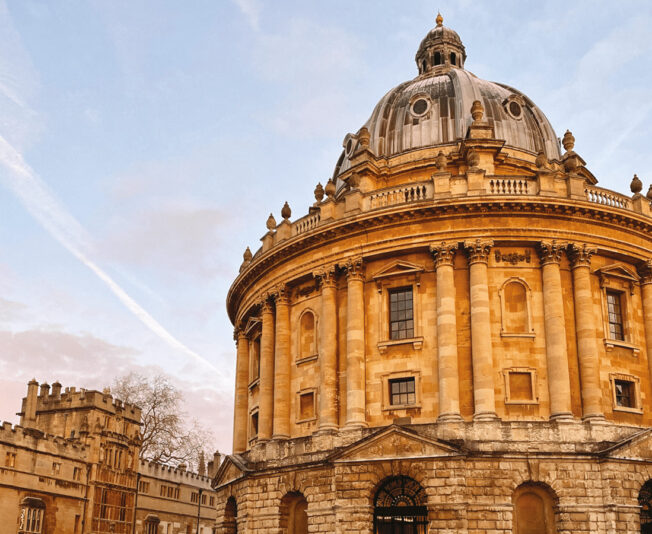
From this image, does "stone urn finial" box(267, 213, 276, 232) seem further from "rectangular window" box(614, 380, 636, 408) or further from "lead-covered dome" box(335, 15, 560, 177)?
"rectangular window" box(614, 380, 636, 408)

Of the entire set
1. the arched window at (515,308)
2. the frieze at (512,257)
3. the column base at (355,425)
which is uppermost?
the frieze at (512,257)

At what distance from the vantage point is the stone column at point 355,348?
33516mm

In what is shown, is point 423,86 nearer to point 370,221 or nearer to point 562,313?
point 370,221

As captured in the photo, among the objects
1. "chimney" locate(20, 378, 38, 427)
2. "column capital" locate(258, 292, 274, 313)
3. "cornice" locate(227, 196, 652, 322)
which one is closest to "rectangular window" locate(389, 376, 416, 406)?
"cornice" locate(227, 196, 652, 322)

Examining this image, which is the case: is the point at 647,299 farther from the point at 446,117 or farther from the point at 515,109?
the point at 446,117

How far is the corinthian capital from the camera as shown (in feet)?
110

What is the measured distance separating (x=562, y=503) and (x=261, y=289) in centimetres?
1798

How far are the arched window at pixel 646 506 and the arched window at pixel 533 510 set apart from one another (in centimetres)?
384

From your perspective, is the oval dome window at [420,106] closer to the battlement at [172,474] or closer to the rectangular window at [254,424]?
the rectangular window at [254,424]

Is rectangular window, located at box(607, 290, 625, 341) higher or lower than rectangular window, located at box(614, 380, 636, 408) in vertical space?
higher

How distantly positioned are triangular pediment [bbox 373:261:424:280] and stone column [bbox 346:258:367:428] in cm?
89

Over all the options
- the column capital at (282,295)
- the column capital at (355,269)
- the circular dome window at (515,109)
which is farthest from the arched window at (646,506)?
the circular dome window at (515,109)

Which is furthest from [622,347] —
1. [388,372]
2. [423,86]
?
[423,86]

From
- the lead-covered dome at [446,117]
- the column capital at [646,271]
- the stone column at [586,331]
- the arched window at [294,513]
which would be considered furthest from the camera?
the lead-covered dome at [446,117]
